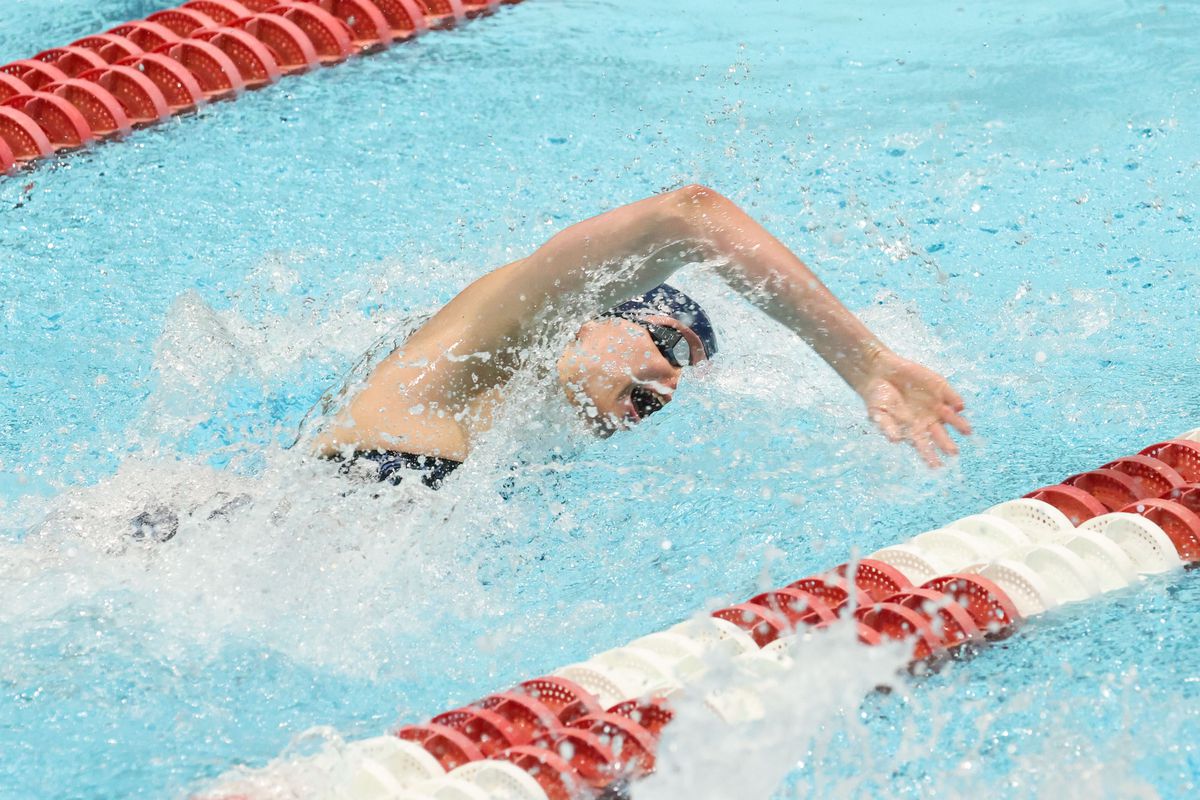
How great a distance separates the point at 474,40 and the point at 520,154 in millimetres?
660

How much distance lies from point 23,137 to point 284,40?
2.85 ft

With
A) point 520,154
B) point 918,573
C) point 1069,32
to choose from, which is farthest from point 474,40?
point 918,573

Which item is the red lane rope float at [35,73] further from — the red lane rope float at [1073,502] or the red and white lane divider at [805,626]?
the red lane rope float at [1073,502]

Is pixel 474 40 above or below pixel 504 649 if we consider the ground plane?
above

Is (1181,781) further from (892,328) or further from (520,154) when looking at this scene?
(520,154)

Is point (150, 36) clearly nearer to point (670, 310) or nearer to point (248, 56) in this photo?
point (248, 56)

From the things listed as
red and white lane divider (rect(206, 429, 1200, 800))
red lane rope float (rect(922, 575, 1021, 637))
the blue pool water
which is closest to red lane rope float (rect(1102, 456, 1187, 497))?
red and white lane divider (rect(206, 429, 1200, 800))

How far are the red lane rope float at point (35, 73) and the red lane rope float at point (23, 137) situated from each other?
22 centimetres

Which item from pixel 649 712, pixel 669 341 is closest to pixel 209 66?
pixel 669 341

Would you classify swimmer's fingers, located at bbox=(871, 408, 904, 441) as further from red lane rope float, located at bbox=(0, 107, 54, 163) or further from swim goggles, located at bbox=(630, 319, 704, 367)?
red lane rope float, located at bbox=(0, 107, 54, 163)

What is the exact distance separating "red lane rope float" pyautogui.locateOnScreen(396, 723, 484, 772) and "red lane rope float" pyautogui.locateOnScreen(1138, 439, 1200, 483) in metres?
1.43

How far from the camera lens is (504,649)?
2.47 m

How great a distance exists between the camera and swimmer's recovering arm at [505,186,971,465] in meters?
2.16

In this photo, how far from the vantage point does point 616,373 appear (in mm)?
2498
